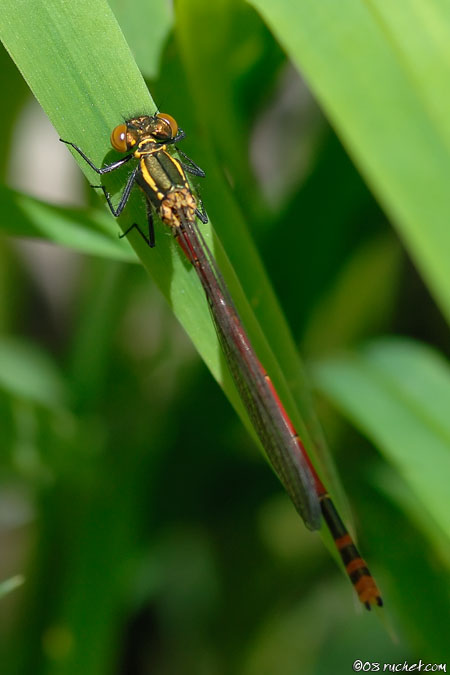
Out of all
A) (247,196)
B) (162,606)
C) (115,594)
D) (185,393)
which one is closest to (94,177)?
(247,196)

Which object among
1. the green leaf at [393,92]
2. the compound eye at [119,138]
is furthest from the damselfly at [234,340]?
the green leaf at [393,92]

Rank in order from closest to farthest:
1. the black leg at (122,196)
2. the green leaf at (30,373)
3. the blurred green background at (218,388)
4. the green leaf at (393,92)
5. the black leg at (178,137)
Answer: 1. the green leaf at (393,92)
2. the blurred green background at (218,388)
3. the black leg at (122,196)
4. the black leg at (178,137)
5. the green leaf at (30,373)

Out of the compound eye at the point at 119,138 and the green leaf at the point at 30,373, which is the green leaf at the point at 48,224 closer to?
the compound eye at the point at 119,138

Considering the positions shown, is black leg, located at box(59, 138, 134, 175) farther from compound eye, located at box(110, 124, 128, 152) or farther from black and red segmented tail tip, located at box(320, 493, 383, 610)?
black and red segmented tail tip, located at box(320, 493, 383, 610)

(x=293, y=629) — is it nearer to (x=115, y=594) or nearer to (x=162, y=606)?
(x=162, y=606)

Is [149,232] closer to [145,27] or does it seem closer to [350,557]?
A: [145,27]

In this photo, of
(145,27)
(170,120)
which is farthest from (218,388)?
(145,27)
